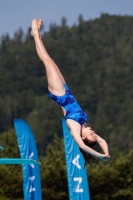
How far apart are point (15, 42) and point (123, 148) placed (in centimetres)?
8220

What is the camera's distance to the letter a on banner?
873 inches

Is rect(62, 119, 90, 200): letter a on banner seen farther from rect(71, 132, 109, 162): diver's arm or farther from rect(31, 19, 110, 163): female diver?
rect(71, 132, 109, 162): diver's arm

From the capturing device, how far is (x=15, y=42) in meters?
180

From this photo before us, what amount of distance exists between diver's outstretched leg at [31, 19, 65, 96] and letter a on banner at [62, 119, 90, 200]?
10.3 m

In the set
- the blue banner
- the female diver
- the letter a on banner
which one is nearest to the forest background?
the blue banner

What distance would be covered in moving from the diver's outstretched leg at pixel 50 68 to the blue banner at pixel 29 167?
37.5 feet

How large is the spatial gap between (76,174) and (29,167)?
185 cm

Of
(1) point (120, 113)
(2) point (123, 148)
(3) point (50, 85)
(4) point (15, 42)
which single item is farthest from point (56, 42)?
(3) point (50, 85)

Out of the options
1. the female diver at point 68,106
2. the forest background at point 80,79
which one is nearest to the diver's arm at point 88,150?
the female diver at point 68,106

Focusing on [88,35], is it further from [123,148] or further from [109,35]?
[123,148]

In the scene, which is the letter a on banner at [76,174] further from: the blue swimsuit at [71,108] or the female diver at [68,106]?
the blue swimsuit at [71,108]

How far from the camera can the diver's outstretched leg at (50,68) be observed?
12.1m

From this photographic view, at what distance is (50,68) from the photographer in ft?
39.8

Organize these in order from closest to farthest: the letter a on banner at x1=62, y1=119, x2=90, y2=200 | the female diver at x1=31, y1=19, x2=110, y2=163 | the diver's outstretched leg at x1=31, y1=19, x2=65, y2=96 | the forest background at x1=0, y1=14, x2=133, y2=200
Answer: the female diver at x1=31, y1=19, x2=110, y2=163 < the diver's outstretched leg at x1=31, y1=19, x2=65, y2=96 < the letter a on banner at x1=62, y1=119, x2=90, y2=200 < the forest background at x1=0, y1=14, x2=133, y2=200
